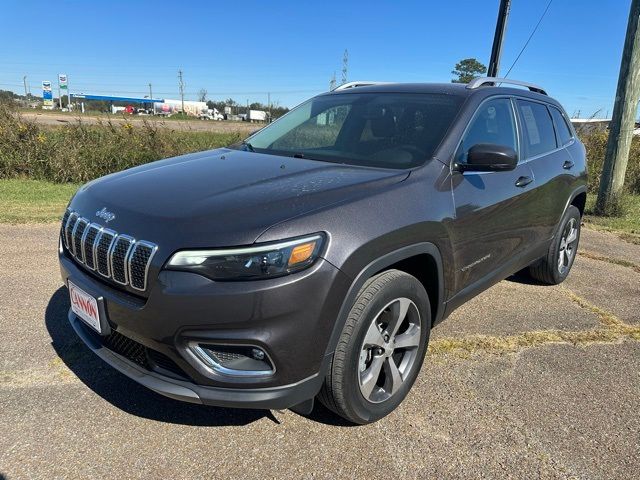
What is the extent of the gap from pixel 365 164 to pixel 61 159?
8.67m

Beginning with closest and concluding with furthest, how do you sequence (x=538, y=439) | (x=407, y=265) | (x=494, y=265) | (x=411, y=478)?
(x=411, y=478)
(x=538, y=439)
(x=407, y=265)
(x=494, y=265)

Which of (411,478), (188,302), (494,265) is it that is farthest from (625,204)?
(188,302)

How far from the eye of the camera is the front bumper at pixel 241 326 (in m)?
1.97

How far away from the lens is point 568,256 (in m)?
5.03

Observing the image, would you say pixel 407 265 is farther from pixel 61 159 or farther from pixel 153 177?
pixel 61 159

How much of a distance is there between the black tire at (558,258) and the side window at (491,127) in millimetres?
1374

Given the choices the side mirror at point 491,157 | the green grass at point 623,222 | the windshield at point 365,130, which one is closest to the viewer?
the side mirror at point 491,157

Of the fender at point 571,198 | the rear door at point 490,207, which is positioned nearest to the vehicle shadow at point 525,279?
the fender at point 571,198

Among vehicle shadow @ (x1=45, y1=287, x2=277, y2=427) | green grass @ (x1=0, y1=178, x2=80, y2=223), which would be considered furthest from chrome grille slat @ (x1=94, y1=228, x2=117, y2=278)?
green grass @ (x1=0, y1=178, x2=80, y2=223)

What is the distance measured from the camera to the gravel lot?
2.29 meters

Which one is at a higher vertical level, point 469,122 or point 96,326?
point 469,122

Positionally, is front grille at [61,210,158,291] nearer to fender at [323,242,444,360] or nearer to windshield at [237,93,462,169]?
fender at [323,242,444,360]

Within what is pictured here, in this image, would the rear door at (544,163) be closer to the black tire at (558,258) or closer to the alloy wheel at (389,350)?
the black tire at (558,258)

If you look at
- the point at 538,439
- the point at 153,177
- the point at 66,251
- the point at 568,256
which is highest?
the point at 153,177
